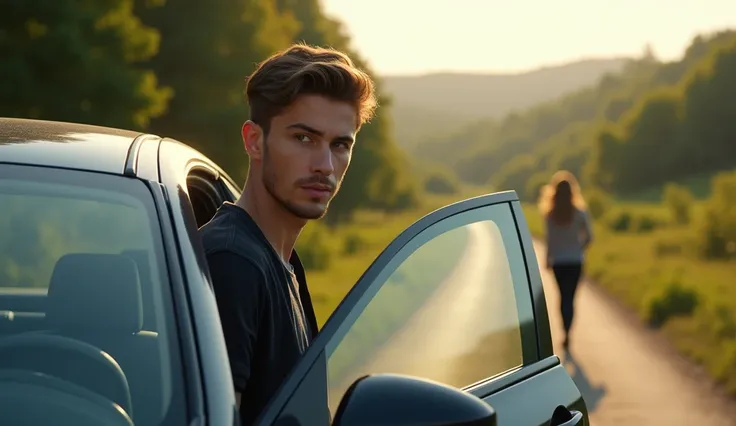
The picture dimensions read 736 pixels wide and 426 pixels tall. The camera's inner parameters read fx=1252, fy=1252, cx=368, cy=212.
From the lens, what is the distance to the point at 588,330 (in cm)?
1769

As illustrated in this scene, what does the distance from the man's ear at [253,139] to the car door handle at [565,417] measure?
1.03 meters

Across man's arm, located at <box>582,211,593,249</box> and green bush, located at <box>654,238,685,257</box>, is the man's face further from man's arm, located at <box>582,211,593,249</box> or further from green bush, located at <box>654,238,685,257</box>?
green bush, located at <box>654,238,685,257</box>

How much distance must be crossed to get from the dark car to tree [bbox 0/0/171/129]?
1762 cm

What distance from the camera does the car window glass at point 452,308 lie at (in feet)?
9.17

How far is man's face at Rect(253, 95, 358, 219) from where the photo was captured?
9.30 ft

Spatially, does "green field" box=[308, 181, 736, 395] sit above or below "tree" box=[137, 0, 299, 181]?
below

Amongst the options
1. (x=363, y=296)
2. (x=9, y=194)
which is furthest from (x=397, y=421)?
(x=9, y=194)

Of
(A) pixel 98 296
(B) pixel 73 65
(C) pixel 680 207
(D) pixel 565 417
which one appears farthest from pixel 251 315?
(C) pixel 680 207

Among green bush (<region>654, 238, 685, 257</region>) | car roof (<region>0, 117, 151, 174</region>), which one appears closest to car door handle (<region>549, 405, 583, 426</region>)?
car roof (<region>0, 117, 151, 174</region>)

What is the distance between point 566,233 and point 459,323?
9260mm

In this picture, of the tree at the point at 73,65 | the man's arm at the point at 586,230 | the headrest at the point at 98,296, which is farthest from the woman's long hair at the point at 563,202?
the tree at the point at 73,65

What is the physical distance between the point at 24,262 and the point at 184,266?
86 cm

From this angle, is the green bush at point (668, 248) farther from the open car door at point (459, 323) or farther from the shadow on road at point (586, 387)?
the open car door at point (459, 323)

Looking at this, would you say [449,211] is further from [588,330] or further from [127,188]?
[588,330]
